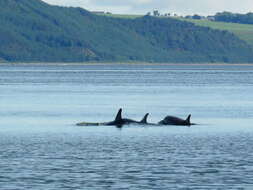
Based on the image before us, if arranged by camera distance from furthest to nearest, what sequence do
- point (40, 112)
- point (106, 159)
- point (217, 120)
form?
point (40, 112)
point (217, 120)
point (106, 159)

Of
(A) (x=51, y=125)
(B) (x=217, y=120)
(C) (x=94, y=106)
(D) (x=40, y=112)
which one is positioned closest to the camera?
(A) (x=51, y=125)

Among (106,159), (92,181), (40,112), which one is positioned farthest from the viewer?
(40,112)

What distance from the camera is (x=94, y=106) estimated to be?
9281cm

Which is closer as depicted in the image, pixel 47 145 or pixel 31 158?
pixel 31 158

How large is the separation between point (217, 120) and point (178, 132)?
41.8 ft

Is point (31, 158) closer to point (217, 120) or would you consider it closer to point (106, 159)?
point (106, 159)

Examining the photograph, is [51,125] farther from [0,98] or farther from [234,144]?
[0,98]

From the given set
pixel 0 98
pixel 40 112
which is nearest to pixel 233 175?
pixel 40 112

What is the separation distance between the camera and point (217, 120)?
73250mm

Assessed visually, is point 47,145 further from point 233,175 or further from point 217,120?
point 217,120

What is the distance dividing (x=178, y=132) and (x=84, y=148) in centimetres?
1194

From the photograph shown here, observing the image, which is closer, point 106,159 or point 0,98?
point 106,159

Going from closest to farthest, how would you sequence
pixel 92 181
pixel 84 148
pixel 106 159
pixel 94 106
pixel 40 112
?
1. pixel 92 181
2. pixel 106 159
3. pixel 84 148
4. pixel 40 112
5. pixel 94 106

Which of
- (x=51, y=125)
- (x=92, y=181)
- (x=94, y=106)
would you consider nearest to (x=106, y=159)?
(x=92, y=181)
